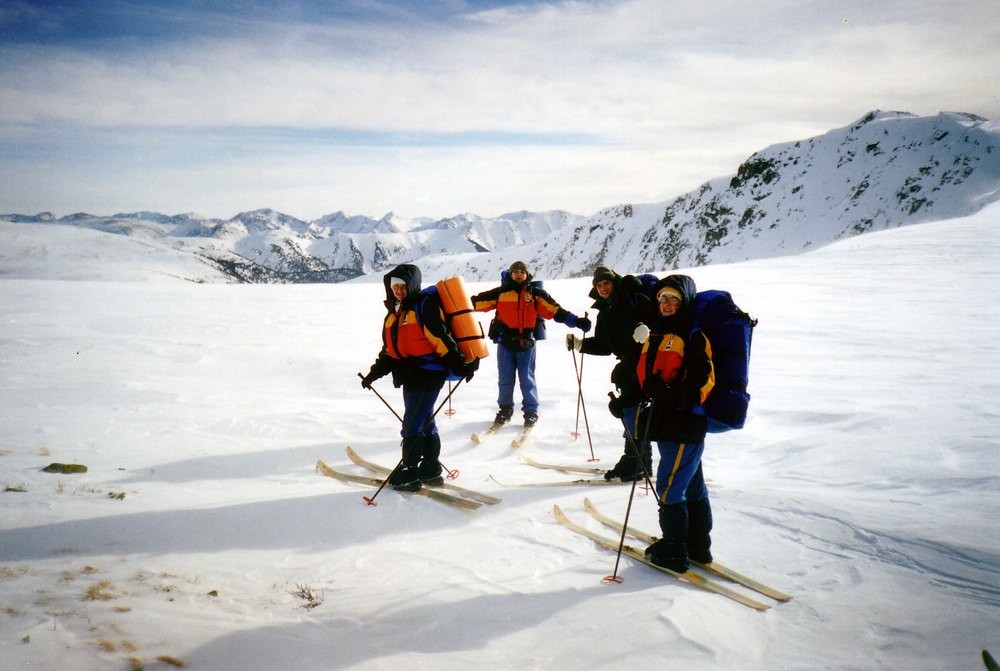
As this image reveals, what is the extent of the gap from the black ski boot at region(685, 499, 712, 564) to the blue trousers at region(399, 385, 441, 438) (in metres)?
3.09

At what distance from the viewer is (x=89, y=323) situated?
49.1 feet

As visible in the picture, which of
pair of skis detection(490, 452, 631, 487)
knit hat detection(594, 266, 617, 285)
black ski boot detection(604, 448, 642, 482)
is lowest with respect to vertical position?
pair of skis detection(490, 452, 631, 487)

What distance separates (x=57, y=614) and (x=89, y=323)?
14.4 metres

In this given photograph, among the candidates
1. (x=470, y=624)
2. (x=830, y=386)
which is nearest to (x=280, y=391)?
(x=470, y=624)

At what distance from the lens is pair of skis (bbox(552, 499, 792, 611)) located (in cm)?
415

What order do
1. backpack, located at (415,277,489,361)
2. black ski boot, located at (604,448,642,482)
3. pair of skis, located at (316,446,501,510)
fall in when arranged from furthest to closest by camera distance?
black ski boot, located at (604,448,642,482) → backpack, located at (415,277,489,361) → pair of skis, located at (316,446,501,510)

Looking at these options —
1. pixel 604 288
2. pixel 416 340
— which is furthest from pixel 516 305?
pixel 416 340

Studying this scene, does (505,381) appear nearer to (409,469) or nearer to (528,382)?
(528,382)

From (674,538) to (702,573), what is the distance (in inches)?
14.7

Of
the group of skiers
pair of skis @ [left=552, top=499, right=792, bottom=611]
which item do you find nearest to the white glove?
the group of skiers

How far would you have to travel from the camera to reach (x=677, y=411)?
4387 millimetres

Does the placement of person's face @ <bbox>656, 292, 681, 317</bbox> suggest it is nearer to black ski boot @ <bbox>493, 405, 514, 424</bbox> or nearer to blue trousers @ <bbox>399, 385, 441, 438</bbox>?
blue trousers @ <bbox>399, 385, 441, 438</bbox>

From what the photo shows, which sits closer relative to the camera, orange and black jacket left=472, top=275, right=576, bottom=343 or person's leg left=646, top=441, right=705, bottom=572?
person's leg left=646, top=441, right=705, bottom=572

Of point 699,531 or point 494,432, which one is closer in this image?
point 699,531
